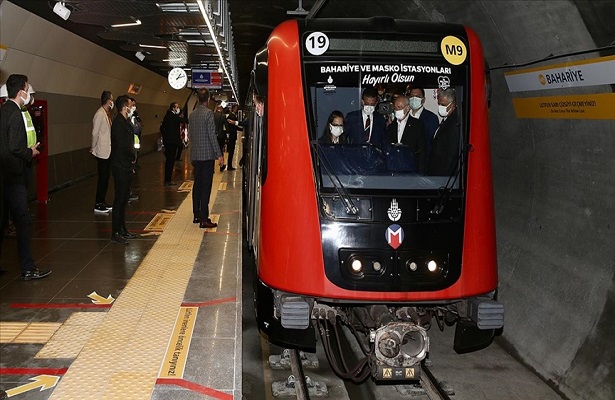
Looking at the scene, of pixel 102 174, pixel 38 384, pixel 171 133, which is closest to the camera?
pixel 38 384

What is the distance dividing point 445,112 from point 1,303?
452cm

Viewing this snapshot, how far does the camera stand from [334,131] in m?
5.17

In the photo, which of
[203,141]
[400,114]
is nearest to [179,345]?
[400,114]

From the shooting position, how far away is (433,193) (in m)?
5.12

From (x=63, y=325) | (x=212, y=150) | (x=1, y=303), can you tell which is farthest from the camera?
(x=212, y=150)

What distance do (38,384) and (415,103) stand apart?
3493 mm

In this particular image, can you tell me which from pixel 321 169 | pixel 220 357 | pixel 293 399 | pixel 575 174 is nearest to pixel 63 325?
pixel 220 357

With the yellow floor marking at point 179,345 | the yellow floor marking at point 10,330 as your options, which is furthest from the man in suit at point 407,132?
the yellow floor marking at point 10,330

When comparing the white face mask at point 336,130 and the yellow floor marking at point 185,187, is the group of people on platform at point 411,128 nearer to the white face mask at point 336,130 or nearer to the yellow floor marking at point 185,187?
the white face mask at point 336,130

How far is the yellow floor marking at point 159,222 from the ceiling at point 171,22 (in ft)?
10.8

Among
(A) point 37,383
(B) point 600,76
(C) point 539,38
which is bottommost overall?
(A) point 37,383

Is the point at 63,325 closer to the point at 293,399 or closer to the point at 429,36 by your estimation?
the point at 293,399

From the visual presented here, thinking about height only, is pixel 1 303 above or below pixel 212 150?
below

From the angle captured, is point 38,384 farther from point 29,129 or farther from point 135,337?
point 29,129
